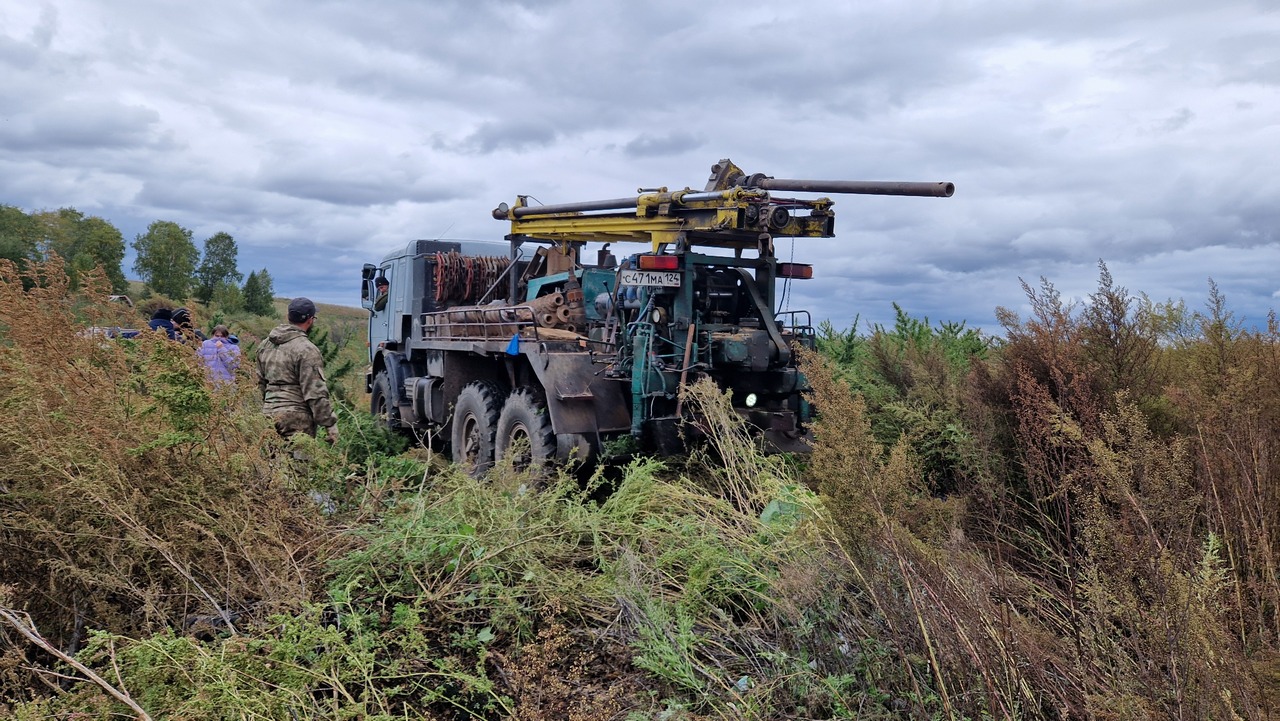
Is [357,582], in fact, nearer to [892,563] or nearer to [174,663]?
[174,663]

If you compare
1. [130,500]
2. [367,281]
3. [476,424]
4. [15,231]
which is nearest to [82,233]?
[15,231]

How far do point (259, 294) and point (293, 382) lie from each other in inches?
2553

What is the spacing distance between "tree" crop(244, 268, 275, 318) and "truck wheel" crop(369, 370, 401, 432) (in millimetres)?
53827

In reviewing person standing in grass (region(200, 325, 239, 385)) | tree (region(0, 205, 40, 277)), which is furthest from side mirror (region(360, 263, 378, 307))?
tree (region(0, 205, 40, 277))

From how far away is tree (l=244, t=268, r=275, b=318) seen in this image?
210 feet

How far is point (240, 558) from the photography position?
432 centimetres

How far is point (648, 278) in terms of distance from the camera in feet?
24.2

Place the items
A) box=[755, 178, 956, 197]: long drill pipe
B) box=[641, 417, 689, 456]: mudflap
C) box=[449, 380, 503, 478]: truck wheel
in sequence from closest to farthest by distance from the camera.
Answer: box=[755, 178, 956, 197]: long drill pipe
box=[641, 417, 689, 456]: mudflap
box=[449, 380, 503, 478]: truck wheel

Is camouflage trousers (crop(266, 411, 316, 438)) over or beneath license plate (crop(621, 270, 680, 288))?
beneath

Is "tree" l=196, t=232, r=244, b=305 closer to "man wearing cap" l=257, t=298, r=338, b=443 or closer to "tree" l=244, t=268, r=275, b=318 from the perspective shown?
"tree" l=244, t=268, r=275, b=318

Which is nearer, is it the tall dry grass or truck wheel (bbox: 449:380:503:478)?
the tall dry grass

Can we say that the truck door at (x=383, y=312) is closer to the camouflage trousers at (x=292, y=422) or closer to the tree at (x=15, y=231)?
the camouflage trousers at (x=292, y=422)

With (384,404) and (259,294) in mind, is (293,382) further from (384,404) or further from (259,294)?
(259,294)

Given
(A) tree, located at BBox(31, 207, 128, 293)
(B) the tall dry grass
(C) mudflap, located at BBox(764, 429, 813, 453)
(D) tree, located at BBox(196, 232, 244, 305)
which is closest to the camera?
(B) the tall dry grass
